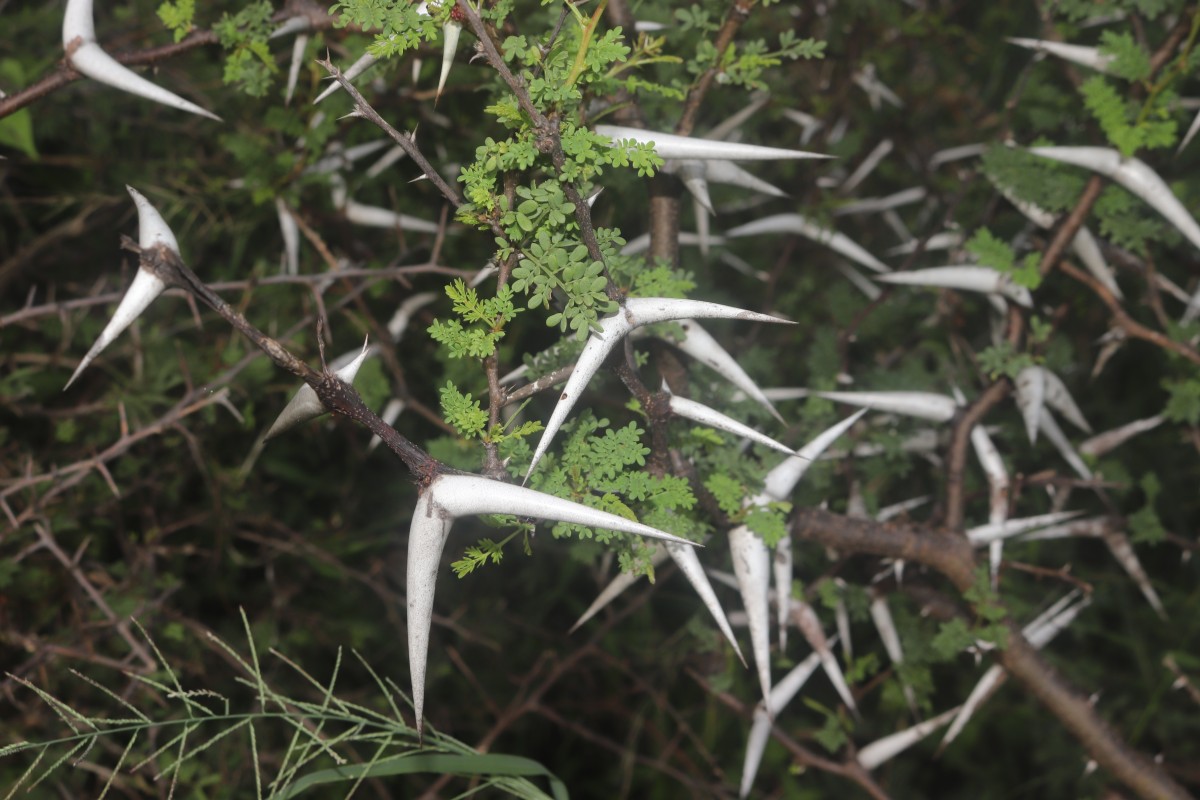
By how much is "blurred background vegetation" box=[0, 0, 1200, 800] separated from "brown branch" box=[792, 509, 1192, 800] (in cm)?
11

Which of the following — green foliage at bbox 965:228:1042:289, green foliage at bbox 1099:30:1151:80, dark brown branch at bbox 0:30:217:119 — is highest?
dark brown branch at bbox 0:30:217:119

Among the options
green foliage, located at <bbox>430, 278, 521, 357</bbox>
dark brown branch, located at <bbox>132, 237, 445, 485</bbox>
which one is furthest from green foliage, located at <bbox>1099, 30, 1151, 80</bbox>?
dark brown branch, located at <bbox>132, 237, 445, 485</bbox>

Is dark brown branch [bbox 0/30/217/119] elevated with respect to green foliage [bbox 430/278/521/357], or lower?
elevated

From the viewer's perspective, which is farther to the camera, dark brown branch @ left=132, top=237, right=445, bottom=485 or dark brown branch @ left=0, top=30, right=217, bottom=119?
dark brown branch @ left=0, top=30, right=217, bottom=119

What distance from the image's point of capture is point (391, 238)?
2.21m

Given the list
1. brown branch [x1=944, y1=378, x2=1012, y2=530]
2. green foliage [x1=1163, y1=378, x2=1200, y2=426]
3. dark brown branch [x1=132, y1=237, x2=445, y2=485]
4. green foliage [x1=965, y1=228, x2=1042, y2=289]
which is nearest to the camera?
dark brown branch [x1=132, y1=237, x2=445, y2=485]

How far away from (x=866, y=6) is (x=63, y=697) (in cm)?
244

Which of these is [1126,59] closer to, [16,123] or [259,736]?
[16,123]

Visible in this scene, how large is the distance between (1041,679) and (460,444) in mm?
1114

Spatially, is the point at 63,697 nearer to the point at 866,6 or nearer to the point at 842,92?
the point at 842,92

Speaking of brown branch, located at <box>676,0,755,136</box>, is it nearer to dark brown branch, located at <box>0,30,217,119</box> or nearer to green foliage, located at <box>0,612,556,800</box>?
dark brown branch, located at <box>0,30,217,119</box>

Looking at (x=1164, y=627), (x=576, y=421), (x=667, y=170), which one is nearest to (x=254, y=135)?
(x=667, y=170)

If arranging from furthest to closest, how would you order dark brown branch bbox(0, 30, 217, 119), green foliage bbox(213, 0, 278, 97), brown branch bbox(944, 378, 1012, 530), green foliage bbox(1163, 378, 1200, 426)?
1. green foliage bbox(1163, 378, 1200, 426)
2. brown branch bbox(944, 378, 1012, 530)
3. green foliage bbox(213, 0, 278, 97)
4. dark brown branch bbox(0, 30, 217, 119)

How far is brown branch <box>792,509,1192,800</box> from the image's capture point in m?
1.70
